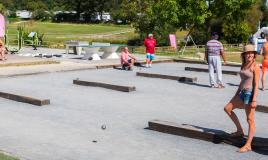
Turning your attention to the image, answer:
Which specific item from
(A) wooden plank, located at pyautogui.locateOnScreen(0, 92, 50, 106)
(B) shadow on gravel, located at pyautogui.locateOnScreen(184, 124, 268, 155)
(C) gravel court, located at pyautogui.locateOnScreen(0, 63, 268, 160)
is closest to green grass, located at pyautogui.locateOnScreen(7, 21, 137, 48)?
(C) gravel court, located at pyautogui.locateOnScreen(0, 63, 268, 160)

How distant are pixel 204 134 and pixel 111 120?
7.23 ft

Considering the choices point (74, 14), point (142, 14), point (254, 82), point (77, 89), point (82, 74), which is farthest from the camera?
point (74, 14)

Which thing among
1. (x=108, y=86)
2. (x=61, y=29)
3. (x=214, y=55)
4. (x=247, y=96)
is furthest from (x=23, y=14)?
(x=247, y=96)

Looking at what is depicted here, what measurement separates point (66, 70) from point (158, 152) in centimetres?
1135

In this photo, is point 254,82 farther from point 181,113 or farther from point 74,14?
point 74,14

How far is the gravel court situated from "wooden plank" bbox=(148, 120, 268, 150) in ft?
0.36

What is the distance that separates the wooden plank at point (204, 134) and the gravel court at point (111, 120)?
11 cm

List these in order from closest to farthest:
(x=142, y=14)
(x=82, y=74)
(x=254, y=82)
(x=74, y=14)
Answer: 1. (x=254, y=82)
2. (x=82, y=74)
3. (x=142, y=14)
4. (x=74, y=14)

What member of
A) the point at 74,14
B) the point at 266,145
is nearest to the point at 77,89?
the point at 266,145

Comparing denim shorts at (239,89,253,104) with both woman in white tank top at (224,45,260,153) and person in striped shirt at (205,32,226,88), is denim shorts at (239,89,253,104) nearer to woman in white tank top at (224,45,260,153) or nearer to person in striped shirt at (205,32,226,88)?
woman in white tank top at (224,45,260,153)

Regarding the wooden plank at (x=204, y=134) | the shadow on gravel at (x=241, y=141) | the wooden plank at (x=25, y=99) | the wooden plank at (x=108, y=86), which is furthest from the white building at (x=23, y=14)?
the shadow on gravel at (x=241, y=141)

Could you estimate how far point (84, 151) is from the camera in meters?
6.93

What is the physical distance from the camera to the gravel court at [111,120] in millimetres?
6930

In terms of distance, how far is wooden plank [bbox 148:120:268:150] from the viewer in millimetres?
6992
